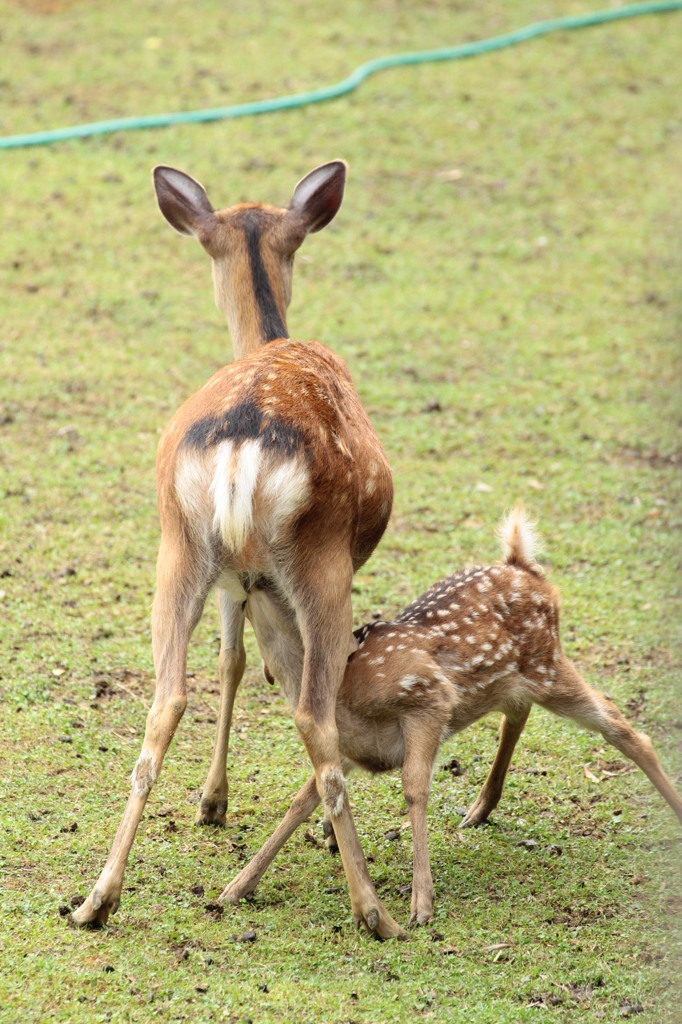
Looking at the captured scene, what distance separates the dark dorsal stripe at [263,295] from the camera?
529cm

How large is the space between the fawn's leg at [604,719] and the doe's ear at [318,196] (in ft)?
7.30

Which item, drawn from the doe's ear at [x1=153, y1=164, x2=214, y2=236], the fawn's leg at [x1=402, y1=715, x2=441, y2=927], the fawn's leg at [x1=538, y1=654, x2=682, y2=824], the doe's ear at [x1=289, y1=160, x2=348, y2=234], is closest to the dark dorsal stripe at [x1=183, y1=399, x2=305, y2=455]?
the fawn's leg at [x1=402, y1=715, x2=441, y2=927]

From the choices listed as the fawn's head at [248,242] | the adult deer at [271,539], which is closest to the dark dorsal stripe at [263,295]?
the fawn's head at [248,242]

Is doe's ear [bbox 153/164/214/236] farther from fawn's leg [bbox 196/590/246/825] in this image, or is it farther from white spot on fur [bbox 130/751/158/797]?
white spot on fur [bbox 130/751/158/797]

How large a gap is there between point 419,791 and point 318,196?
8.84ft

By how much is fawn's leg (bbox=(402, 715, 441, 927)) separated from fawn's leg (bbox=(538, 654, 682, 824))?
535 mm

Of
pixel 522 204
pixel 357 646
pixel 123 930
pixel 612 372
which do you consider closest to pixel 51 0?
pixel 522 204

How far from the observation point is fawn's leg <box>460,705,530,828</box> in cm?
476

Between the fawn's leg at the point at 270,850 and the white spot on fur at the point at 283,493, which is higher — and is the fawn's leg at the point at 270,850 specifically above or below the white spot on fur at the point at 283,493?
below

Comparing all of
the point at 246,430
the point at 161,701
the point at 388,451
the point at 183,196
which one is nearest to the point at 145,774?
the point at 161,701

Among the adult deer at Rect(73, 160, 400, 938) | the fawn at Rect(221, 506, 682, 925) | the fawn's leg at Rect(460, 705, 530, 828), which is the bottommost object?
the fawn's leg at Rect(460, 705, 530, 828)

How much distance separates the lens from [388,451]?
7828mm

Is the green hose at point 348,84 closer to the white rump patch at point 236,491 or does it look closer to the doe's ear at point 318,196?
the doe's ear at point 318,196

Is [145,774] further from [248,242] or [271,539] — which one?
[248,242]
